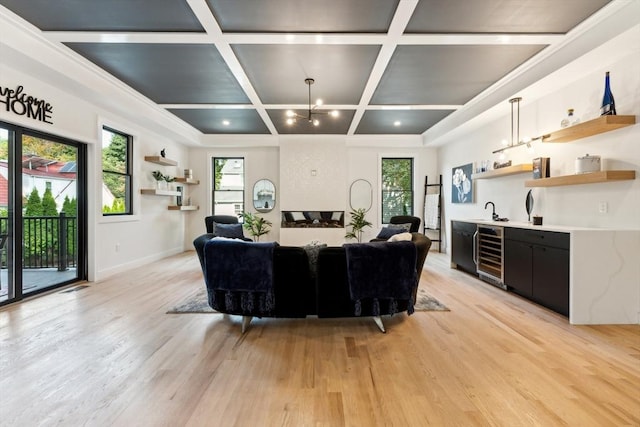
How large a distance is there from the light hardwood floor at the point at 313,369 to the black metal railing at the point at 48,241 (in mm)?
833

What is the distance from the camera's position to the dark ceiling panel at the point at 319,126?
6000mm

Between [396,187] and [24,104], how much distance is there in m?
7.05

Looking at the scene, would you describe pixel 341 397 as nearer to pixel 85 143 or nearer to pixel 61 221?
pixel 61 221

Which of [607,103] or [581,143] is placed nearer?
[607,103]

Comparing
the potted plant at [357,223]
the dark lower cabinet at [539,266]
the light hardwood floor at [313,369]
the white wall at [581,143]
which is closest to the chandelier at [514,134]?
the white wall at [581,143]

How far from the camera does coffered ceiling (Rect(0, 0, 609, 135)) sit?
9.19 ft

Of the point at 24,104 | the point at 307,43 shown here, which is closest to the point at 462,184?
the point at 307,43

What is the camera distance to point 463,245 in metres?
5.43

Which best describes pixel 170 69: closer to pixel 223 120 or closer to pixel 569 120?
pixel 223 120

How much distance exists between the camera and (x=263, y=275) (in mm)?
2809

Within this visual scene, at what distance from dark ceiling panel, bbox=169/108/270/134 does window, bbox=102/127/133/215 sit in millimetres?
1056

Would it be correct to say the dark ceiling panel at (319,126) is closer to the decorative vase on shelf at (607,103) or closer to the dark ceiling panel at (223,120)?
the dark ceiling panel at (223,120)

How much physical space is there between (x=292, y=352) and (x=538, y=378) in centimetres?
169

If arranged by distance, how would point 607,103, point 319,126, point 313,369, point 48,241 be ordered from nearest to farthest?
point 313,369, point 607,103, point 48,241, point 319,126
